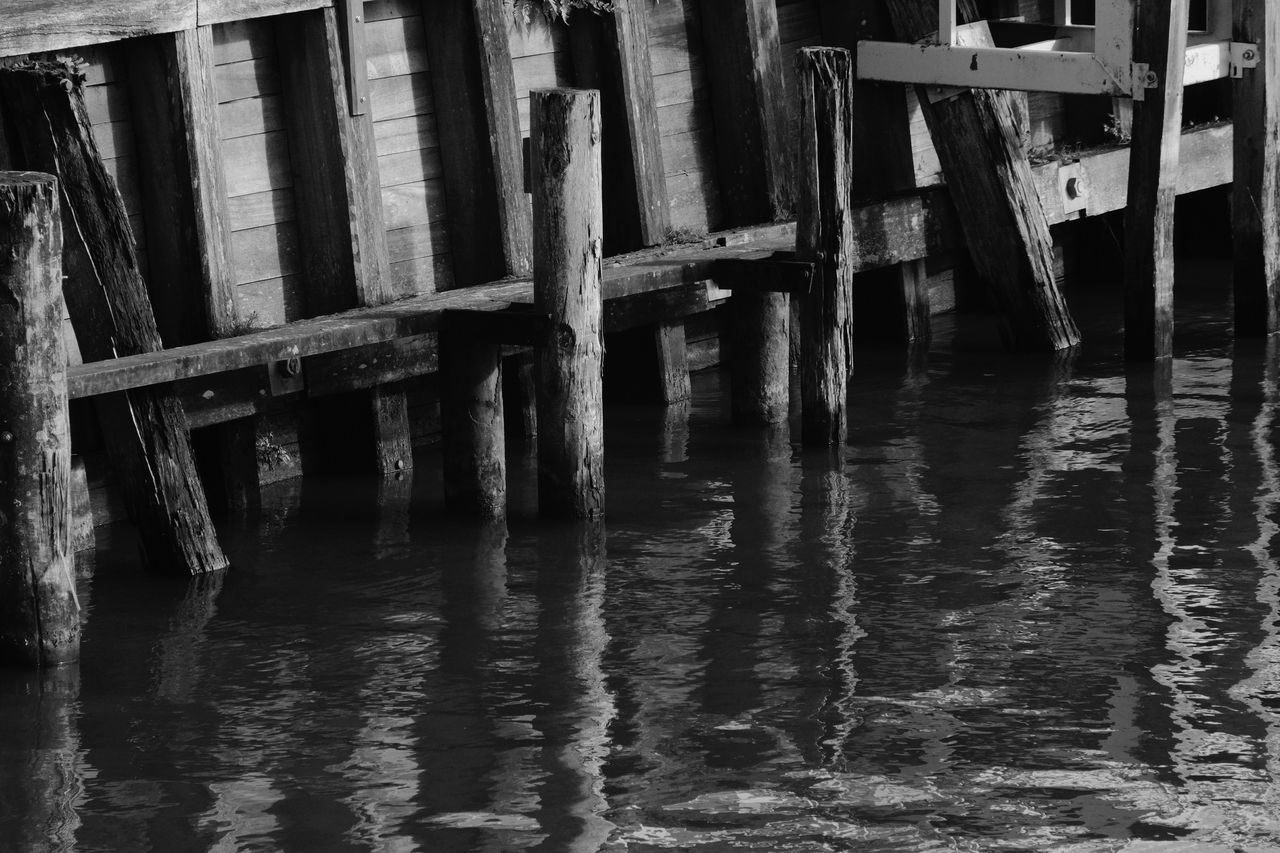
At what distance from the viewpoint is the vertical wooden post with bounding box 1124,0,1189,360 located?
9398 mm

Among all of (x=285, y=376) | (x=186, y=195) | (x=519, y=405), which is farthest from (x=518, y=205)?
(x=186, y=195)

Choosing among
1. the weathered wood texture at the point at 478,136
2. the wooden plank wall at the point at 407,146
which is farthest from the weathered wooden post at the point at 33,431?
the weathered wood texture at the point at 478,136

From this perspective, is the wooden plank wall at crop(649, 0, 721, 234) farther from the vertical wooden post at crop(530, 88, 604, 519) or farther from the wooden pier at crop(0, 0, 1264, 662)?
the vertical wooden post at crop(530, 88, 604, 519)

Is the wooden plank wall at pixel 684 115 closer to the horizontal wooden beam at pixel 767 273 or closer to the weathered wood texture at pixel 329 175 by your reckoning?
the horizontal wooden beam at pixel 767 273

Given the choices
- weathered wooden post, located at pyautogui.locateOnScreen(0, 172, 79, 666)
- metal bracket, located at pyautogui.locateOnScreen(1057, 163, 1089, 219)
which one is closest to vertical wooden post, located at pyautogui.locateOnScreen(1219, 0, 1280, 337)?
metal bracket, located at pyautogui.locateOnScreen(1057, 163, 1089, 219)

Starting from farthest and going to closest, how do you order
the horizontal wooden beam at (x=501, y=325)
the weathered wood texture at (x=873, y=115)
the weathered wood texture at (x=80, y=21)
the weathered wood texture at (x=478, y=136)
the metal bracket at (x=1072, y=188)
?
the metal bracket at (x=1072, y=188)
the weathered wood texture at (x=873, y=115)
the weathered wood texture at (x=478, y=136)
the horizontal wooden beam at (x=501, y=325)
the weathered wood texture at (x=80, y=21)

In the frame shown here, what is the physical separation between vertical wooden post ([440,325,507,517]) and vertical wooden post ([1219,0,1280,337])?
4.75 meters

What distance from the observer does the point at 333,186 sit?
27.2 ft

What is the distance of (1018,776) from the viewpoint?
5.18 meters

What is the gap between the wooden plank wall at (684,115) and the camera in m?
9.87

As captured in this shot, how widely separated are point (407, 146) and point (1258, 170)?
15.3 ft

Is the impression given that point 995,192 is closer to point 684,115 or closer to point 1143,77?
point 1143,77

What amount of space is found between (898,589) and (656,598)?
2.85ft

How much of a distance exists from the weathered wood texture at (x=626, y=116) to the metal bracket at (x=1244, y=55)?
125 inches
